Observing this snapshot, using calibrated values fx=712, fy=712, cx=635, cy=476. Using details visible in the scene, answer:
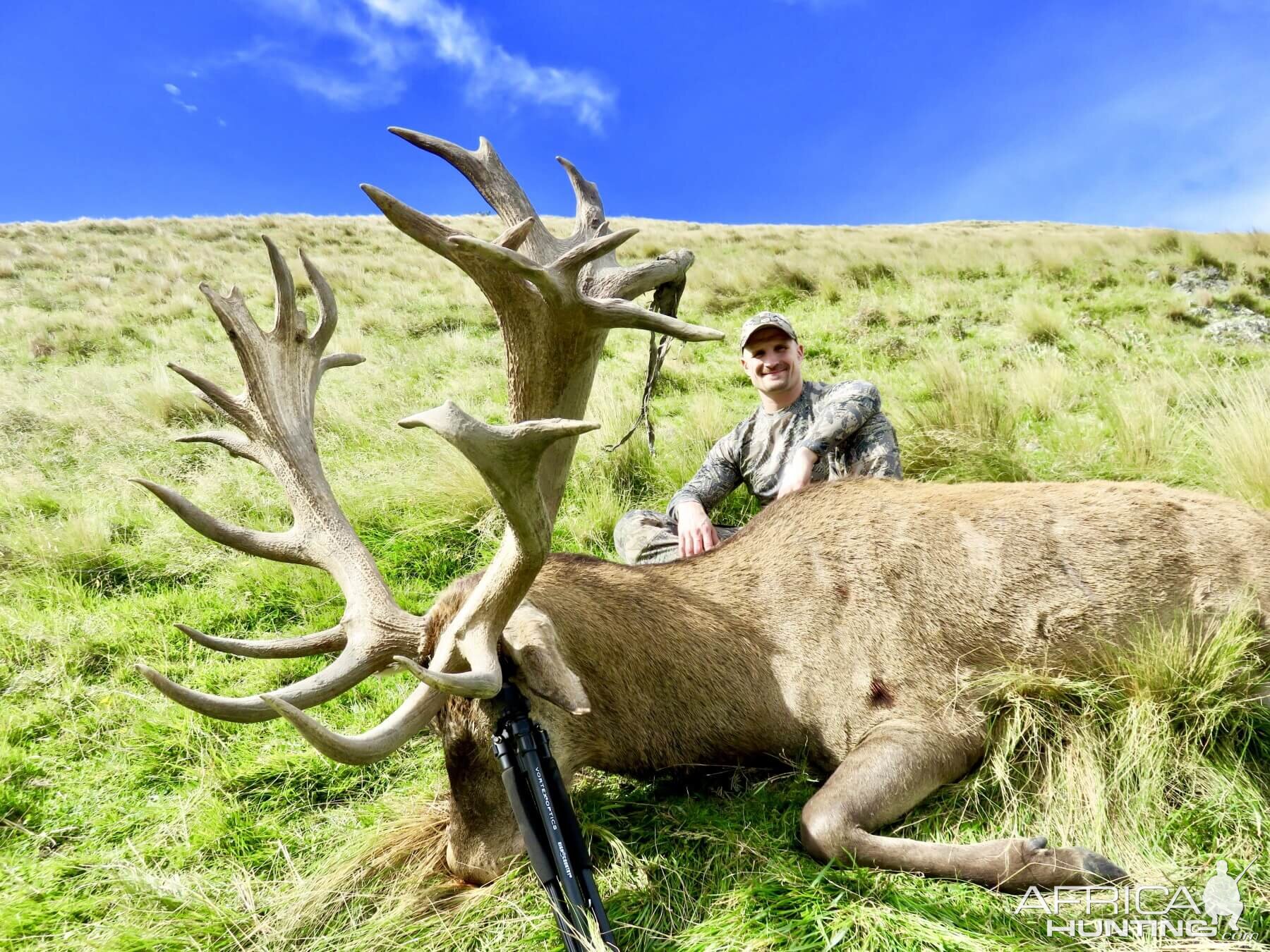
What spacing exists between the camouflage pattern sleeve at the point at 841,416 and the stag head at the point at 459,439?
170 cm

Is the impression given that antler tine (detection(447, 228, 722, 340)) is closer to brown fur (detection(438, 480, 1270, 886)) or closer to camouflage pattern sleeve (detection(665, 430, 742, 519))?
brown fur (detection(438, 480, 1270, 886))

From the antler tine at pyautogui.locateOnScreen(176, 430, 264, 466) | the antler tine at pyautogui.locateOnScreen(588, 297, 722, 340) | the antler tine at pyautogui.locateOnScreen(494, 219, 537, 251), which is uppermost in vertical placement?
the antler tine at pyautogui.locateOnScreen(494, 219, 537, 251)

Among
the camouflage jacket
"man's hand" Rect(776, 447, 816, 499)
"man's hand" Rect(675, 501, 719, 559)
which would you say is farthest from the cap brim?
"man's hand" Rect(675, 501, 719, 559)

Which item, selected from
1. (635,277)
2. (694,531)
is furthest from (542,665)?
(694,531)

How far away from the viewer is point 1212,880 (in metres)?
1.90

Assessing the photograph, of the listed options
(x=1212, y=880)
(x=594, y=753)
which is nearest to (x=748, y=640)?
(x=594, y=753)

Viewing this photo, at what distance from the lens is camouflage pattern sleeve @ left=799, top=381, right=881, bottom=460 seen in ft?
12.5

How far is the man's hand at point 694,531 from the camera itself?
3.71m

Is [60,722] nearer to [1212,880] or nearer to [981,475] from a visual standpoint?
[1212,880]

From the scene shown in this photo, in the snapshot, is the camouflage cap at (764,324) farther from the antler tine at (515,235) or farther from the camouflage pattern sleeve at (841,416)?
the antler tine at (515,235)

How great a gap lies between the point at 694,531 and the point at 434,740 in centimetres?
160

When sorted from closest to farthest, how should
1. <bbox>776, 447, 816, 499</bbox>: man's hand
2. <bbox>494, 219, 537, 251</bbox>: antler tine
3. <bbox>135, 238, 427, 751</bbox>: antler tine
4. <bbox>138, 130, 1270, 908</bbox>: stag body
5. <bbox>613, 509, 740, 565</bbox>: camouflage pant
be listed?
<bbox>494, 219, 537, 251</bbox>: antler tine
<bbox>138, 130, 1270, 908</bbox>: stag body
<bbox>135, 238, 427, 751</bbox>: antler tine
<bbox>776, 447, 816, 499</bbox>: man's hand
<bbox>613, 509, 740, 565</bbox>: camouflage pant

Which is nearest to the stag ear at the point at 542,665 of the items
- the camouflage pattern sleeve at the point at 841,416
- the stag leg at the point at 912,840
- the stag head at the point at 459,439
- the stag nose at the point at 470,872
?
the stag head at the point at 459,439

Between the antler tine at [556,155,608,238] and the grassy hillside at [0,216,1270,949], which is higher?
the antler tine at [556,155,608,238]
